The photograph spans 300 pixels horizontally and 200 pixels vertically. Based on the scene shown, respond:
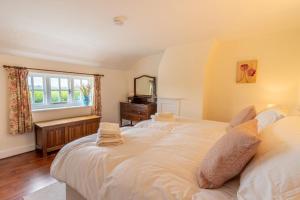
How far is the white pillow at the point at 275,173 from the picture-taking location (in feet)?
2.13

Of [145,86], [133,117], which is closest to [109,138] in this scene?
[133,117]

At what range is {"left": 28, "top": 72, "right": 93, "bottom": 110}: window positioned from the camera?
329 cm

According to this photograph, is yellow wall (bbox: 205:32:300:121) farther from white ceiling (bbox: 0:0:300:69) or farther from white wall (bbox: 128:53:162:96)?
white wall (bbox: 128:53:162:96)

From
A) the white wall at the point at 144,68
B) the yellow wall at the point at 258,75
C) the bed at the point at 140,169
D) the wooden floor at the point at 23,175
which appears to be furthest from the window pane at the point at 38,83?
the yellow wall at the point at 258,75

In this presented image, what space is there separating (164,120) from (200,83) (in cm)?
137

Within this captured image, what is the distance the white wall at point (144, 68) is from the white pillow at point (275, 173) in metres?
3.72

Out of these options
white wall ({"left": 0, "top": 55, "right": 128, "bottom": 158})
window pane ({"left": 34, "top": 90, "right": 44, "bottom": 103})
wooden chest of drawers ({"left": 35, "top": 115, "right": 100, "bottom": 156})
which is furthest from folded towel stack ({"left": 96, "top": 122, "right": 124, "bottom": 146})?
window pane ({"left": 34, "top": 90, "right": 44, "bottom": 103})

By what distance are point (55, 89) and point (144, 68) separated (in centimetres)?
234

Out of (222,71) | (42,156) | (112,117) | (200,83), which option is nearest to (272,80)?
(222,71)

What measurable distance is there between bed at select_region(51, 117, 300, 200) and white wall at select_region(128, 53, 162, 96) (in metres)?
2.94

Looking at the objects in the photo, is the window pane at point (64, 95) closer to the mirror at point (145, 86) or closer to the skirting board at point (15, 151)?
the skirting board at point (15, 151)

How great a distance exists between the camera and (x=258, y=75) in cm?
302

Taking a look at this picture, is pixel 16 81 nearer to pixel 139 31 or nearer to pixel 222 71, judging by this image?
pixel 139 31

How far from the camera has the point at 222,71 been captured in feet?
11.2
